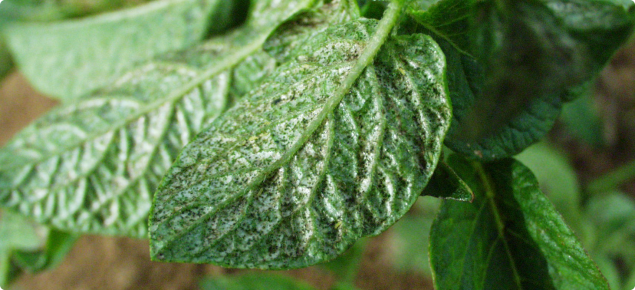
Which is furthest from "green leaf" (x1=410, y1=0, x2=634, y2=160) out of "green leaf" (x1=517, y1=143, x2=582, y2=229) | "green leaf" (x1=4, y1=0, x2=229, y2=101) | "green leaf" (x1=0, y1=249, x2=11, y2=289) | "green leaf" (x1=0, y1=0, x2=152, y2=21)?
"green leaf" (x1=517, y1=143, x2=582, y2=229)

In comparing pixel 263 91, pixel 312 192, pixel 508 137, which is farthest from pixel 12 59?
pixel 508 137

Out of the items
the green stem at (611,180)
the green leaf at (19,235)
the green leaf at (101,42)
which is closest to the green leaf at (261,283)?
the green leaf at (19,235)

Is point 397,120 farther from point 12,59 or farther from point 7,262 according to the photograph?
point 12,59

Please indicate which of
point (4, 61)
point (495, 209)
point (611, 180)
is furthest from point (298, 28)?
point (611, 180)

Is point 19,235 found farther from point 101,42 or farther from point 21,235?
point 101,42

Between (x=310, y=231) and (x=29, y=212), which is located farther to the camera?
(x=29, y=212)

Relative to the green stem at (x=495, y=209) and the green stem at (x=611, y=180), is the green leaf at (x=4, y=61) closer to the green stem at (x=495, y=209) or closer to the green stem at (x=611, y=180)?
the green stem at (x=495, y=209)
